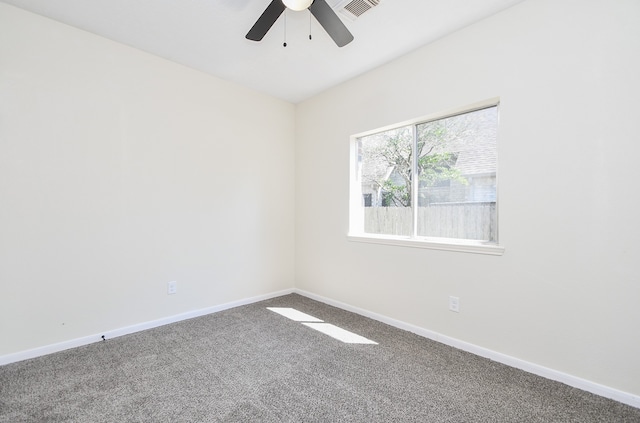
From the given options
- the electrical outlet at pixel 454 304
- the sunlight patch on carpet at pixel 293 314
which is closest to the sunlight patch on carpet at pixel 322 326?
the sunlight patch on carpet at pixel 293 314

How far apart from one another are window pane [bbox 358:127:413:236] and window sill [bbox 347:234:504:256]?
0.41 feet

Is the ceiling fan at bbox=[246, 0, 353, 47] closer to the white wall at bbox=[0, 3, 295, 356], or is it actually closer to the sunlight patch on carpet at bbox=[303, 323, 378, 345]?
the white wall at bbox=[0, 3, 295, 356]

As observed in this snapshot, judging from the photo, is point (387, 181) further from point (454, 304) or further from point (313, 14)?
point (313, 14)

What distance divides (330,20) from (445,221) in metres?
1.87

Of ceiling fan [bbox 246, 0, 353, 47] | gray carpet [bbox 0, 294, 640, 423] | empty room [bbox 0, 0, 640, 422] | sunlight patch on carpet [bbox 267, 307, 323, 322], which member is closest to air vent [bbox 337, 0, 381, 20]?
empty room [bbox 0, 0, 640, 422]

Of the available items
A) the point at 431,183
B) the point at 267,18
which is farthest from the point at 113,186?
the point at 431,183

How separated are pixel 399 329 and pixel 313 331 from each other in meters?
0.84

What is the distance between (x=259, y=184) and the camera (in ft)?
11.9

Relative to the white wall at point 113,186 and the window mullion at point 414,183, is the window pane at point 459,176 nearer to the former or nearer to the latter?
the window mullion at point 414,183

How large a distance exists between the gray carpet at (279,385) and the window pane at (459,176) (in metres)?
1.05

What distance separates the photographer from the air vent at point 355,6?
76.1 inches

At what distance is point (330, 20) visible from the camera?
179 centimetres

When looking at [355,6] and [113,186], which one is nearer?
[355,6]

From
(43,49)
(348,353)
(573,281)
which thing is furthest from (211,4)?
(573,281)
